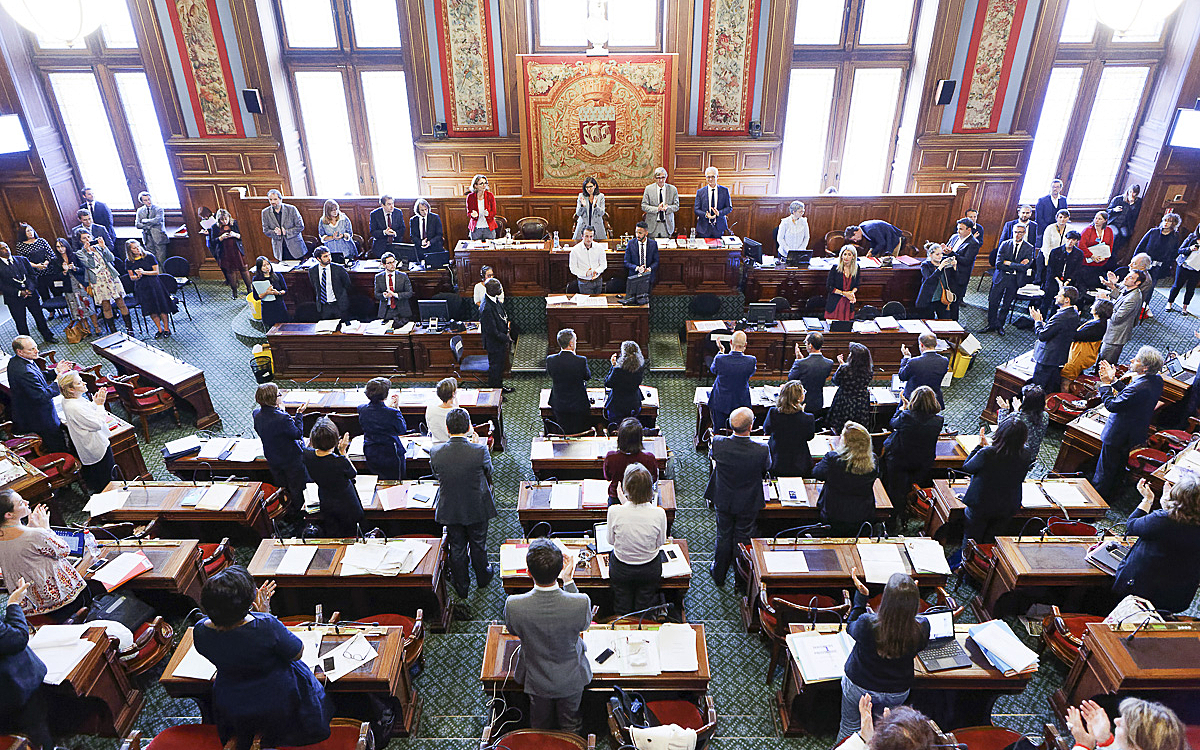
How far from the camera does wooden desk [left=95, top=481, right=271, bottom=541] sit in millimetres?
5848

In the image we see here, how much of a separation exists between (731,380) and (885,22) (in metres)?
9.45

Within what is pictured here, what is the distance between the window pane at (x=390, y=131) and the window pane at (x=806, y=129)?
735 centimetres

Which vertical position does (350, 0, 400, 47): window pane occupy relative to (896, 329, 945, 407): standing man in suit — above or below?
above

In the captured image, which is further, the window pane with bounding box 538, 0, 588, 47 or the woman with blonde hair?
the window pane with bounding box 538, 0, 588, 47

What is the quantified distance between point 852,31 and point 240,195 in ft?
36.7

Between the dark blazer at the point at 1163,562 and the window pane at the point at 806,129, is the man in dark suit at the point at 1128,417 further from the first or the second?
the window pane at the point at 806,129

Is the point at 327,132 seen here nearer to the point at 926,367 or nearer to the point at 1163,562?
the point at 926,367

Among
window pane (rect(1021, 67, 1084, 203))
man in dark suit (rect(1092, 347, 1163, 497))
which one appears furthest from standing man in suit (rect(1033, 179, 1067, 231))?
man in dark suit (rect(1092, 347, 1163, 497))

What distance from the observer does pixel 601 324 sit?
32.8ft

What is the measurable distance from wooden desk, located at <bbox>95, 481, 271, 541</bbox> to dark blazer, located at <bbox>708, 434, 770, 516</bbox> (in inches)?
155

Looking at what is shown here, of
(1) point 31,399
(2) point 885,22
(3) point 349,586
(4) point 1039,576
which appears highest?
(2) point 885,22

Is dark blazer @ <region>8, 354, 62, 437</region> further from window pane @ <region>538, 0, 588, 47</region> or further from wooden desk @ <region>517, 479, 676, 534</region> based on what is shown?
window pane @ <region>538, 0, 588, 47</region>

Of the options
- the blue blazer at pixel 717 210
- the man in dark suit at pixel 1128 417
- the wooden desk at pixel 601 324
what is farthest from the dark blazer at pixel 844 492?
the blue blazer at pixel 717 210

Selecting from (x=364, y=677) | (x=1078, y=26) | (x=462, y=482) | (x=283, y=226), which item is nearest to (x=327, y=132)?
(x=283, y=226)
